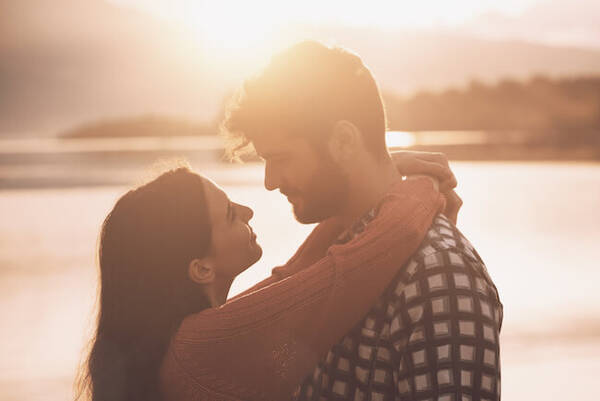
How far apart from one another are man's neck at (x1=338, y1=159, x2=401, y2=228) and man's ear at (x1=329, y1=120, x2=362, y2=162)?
52mm

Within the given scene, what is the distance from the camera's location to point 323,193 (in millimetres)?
2287

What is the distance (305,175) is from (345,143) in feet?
0.45

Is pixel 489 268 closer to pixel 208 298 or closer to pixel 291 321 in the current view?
pixel 208 298

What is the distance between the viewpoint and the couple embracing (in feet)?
5.92

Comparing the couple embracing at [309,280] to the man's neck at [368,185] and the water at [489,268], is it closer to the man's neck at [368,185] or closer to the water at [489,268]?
the man's neck at [368,185]

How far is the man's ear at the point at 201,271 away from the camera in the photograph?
2.15 m

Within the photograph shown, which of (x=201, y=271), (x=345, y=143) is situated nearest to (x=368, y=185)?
(x=345, y=143)

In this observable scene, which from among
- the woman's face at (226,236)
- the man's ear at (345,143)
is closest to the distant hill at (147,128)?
the woman's face at (226,236)

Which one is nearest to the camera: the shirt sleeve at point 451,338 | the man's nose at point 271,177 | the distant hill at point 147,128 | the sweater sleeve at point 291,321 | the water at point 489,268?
the shirt sleeve at point 451,338

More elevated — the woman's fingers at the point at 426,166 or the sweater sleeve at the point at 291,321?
the woman's fingers at the point at 426,166

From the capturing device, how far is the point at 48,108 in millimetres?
124125

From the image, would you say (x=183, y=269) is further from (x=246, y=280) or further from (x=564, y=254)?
(x=564, y=254)

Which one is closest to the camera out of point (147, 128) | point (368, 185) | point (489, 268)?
point (368, 185)

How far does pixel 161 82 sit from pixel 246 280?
122114 millimetres
